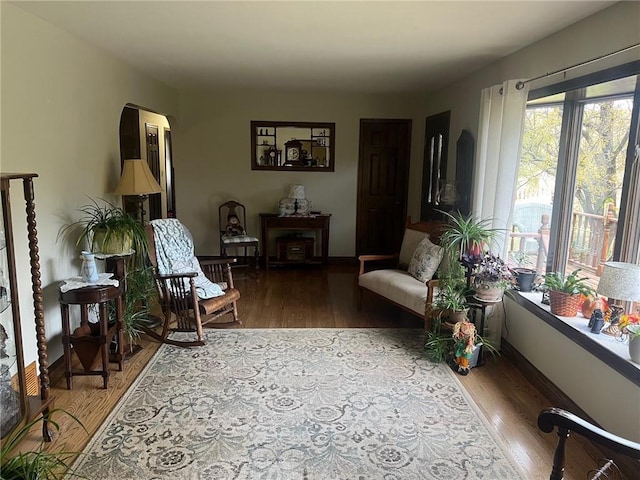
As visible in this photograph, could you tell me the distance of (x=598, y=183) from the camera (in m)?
2.90

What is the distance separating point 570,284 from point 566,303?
14 cm

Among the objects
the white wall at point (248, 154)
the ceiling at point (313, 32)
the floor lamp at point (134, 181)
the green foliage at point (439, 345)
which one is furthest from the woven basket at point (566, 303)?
the white wall at point (248, 154)

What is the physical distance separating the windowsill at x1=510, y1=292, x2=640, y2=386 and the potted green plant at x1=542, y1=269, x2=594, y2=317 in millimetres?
49

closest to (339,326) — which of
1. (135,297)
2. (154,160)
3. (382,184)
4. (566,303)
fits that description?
(135,297)

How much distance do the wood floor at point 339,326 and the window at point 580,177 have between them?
37.0 inches

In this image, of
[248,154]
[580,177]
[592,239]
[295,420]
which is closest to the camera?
[295,420]

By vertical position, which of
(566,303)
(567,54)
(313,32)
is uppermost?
(313,32)

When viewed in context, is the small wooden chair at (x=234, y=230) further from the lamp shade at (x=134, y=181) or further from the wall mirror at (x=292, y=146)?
the lamp shade at (x=134, y=181)

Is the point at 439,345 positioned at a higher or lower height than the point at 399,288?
lower

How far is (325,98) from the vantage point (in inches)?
244

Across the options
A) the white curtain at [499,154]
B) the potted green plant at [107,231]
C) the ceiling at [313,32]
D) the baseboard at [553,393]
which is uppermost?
the ceiling at [313,32]

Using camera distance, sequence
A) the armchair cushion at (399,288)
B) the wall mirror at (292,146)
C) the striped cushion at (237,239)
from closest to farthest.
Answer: the armchair cushion at (399,288) < the striped cushion at (237,239) < the wall mirror at (292,146)

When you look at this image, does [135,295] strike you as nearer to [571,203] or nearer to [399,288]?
[399,288]

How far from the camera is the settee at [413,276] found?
384cm
